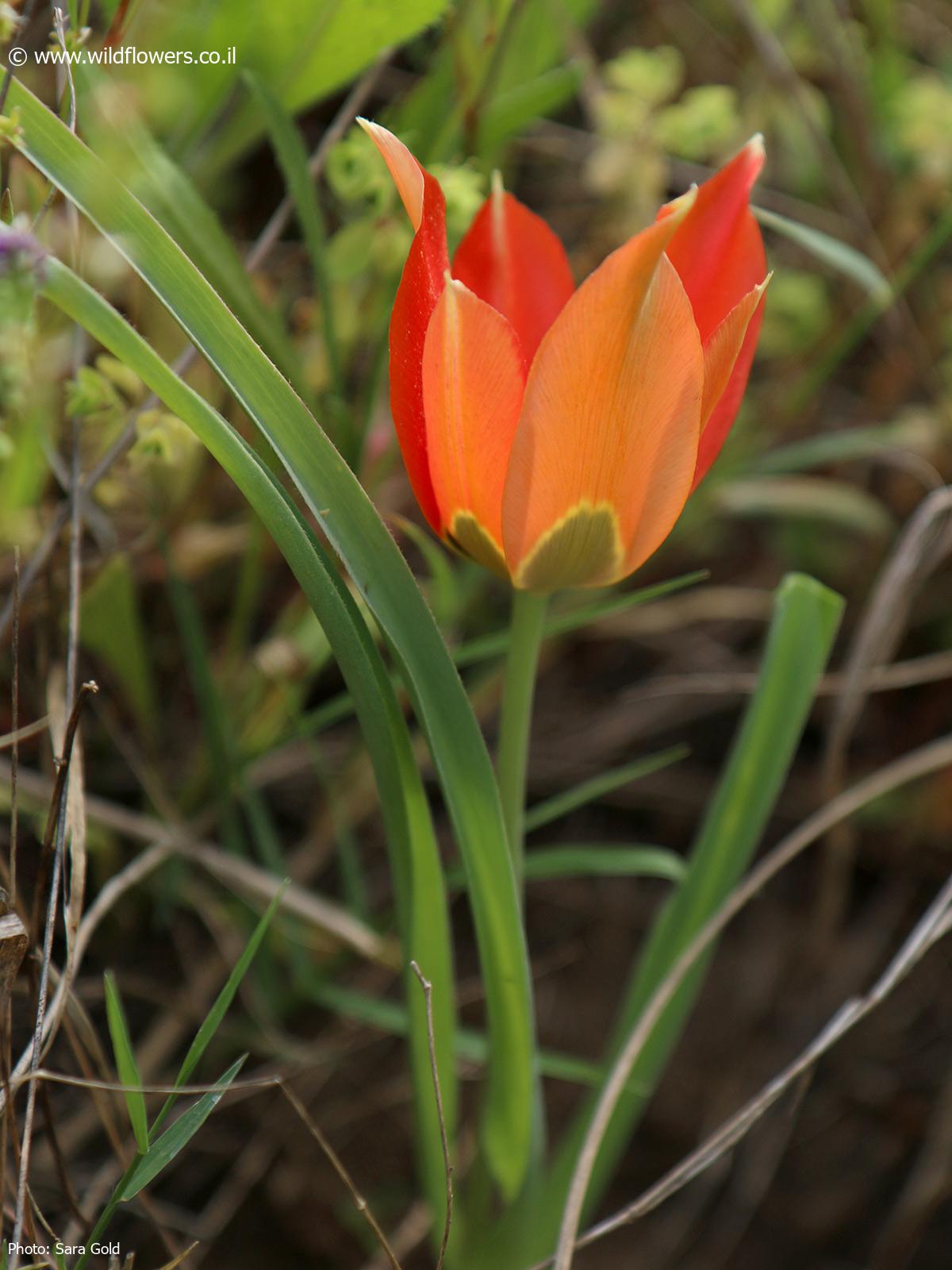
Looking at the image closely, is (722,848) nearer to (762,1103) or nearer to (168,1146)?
(762,1103)

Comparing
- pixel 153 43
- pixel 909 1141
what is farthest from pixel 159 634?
pixel 909 1141

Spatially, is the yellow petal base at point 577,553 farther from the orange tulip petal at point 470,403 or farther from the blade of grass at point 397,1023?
the blade of grass at point 397,1023

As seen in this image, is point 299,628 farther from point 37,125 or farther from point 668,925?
point 37,125

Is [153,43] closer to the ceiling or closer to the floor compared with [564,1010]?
closer to the ceiling

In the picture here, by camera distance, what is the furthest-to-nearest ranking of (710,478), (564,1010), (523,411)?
(564,1010)
(710,478)
(523,411)

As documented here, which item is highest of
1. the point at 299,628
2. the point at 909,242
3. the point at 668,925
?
the point at 909,242

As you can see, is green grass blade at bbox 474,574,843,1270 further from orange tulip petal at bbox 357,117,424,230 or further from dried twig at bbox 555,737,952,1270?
orange tulip petal at bbox 357,117,424,230
